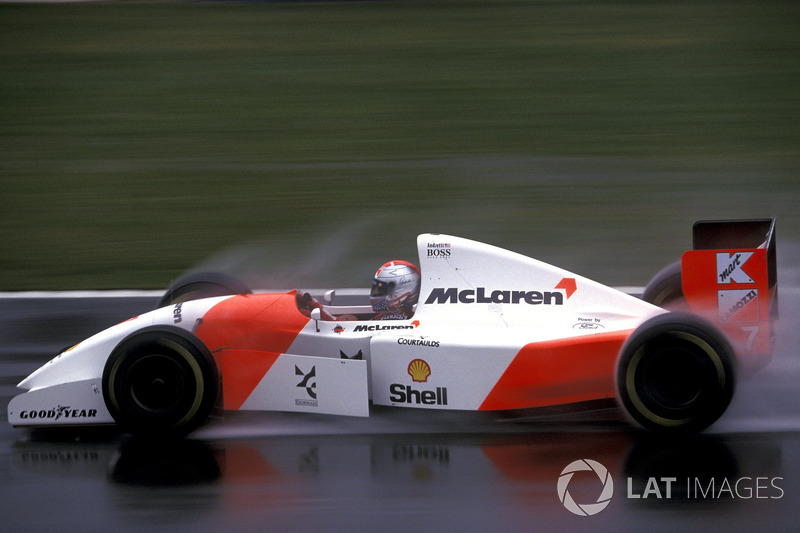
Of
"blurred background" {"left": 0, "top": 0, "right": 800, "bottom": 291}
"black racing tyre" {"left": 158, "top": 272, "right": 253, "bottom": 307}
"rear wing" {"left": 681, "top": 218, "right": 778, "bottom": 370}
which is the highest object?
"blurred background" {"left": 0, "top": 0, "right": 800, "bottom": 291}

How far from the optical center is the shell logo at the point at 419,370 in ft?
17.2

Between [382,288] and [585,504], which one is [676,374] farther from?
[382,288]

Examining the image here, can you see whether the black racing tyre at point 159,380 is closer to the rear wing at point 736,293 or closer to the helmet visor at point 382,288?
the helmet visor at point 382,288

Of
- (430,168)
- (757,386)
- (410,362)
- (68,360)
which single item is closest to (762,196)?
(430,168)

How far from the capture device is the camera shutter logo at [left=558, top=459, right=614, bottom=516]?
4406mm

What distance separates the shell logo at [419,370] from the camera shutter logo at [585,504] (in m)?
0.94

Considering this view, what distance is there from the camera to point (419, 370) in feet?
17.2

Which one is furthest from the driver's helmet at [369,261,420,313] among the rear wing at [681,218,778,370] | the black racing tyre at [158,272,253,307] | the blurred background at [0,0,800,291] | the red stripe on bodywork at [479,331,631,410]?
the blurred background at [0,0,800,291]

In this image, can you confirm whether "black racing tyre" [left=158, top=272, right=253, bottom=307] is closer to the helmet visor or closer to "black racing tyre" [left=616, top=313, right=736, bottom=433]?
the helmet visor

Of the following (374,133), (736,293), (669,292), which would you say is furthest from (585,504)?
(374,133)

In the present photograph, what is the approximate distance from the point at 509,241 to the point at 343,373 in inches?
200

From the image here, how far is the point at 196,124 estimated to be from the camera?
13945 millimetres

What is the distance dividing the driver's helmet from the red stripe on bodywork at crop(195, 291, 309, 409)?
19.7 inches

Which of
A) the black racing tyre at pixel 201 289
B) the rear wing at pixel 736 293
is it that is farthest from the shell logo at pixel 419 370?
the black racing tyre at pixel 201 289
